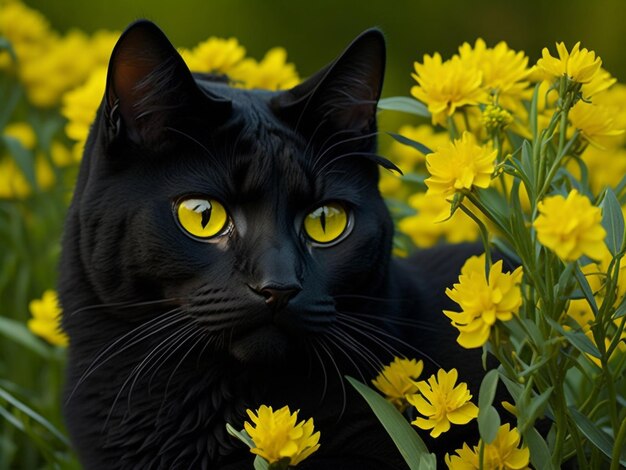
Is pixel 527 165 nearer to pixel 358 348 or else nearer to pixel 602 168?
pixel 358 348

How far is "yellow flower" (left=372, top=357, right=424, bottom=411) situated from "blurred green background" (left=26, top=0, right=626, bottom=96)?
268 cm

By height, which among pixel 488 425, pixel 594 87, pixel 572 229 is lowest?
pixel 488 425

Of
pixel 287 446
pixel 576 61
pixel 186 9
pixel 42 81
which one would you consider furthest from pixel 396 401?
pixel 186 9

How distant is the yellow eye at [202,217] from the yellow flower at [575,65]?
0.46 metres

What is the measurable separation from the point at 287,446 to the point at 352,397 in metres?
0.35

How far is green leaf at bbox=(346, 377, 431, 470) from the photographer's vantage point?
1168mm

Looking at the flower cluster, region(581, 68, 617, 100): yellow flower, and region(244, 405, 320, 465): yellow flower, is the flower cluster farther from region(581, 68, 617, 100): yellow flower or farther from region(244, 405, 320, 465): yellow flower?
region(244, 405, 320, 465): yellow flower

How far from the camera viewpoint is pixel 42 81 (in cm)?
272

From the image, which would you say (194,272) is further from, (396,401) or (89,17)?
(89,17)

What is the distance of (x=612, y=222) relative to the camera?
3.95 ft

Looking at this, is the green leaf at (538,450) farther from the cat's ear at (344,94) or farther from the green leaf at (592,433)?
the cat's ear at (344,94)

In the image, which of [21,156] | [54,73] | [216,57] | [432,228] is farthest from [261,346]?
[54,73]

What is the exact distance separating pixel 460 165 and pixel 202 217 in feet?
1.36

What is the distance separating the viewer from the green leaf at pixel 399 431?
1168 millimetres
